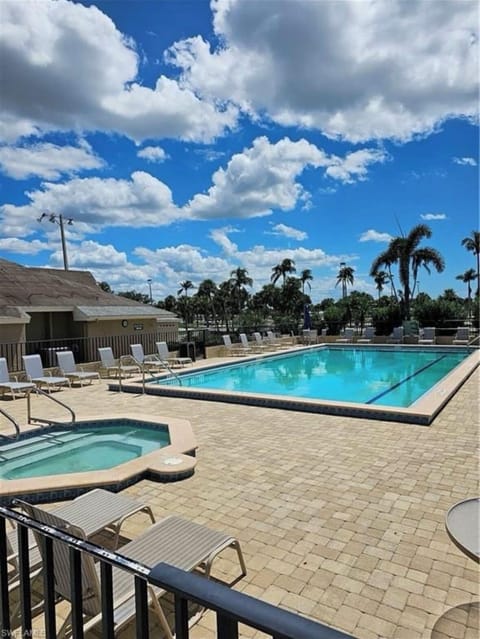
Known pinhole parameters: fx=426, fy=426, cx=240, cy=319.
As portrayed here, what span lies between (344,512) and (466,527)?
1.66 meters

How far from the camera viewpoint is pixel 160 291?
77.1 meters

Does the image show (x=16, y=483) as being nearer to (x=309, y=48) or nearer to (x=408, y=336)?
(x=309, y=48)

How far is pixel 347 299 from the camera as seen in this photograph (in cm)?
3691

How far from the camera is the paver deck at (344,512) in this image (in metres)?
2.83

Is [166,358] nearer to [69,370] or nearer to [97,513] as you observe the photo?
[69,370]

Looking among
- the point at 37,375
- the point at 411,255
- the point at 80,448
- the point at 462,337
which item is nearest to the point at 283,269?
the point at 411,255

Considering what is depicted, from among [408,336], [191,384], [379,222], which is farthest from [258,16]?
[379,222]

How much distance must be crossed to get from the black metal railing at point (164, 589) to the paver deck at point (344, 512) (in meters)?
1.35

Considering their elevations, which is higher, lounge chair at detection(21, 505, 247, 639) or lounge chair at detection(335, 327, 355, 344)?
lounge chair at detection(335, 327, 355, 344)

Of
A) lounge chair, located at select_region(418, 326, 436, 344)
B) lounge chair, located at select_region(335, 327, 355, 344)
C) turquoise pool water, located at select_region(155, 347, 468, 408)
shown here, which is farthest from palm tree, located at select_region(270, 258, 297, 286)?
turquoise pool water, located at select_region(155, 347, 468, 408)

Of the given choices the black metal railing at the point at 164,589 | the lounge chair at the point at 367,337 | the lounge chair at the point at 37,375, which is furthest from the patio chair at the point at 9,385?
the lounge chair at the point at 367,337

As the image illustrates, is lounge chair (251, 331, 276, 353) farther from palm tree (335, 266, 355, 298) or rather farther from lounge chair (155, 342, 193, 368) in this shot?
palm tree (335, 266, 355, 298)

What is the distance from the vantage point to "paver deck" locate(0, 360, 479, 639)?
2828mm

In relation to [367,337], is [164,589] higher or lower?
higher
